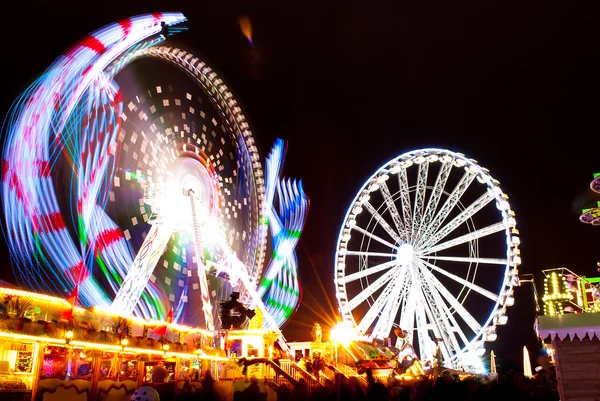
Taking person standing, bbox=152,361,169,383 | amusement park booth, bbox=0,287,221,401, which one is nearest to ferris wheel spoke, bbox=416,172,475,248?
amusement park booth, bbox=0,287,221,401

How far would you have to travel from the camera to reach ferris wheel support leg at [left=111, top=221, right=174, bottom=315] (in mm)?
21922

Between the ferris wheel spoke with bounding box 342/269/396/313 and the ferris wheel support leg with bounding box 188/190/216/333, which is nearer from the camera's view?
the ferris wheel support leg with bounding box 188/190/216/333

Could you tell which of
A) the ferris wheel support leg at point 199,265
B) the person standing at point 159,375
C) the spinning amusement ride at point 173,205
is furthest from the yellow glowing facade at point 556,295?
the person standing at point 159,375

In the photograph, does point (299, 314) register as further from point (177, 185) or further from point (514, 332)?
point (177, 185)

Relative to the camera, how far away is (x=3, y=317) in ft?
38.6

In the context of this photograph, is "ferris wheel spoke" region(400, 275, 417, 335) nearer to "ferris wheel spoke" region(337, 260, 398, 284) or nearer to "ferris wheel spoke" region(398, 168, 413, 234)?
"ferris wheel spoke" region(337, 260, 398, 284)

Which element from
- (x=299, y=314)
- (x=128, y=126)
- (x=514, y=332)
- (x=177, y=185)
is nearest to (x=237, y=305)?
(x=177, y=185)

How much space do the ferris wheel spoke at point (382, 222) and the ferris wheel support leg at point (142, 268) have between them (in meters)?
13.1

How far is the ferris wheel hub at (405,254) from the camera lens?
31500mm

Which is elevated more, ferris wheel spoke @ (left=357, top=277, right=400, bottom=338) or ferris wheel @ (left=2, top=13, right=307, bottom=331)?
ferris wheel @ (left=2, top=13, right=307, bottom=331)

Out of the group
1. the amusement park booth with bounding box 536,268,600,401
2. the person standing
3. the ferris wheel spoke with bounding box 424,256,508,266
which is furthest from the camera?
the ferris wheel spoke with bounding box 424,256,508,266

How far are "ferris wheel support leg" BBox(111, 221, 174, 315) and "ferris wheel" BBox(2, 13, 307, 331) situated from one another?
55 mm

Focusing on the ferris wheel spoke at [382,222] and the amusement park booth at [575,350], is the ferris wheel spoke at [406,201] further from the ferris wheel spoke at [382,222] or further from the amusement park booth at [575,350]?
the amusement park booth at [575,350]

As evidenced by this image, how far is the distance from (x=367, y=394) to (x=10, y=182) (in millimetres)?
15117
